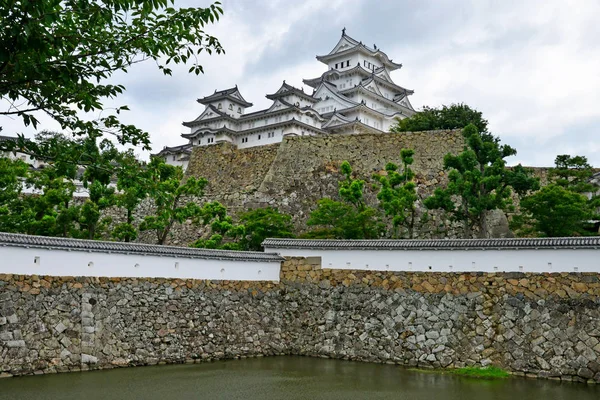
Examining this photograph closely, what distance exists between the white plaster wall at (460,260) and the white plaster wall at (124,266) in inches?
45.2

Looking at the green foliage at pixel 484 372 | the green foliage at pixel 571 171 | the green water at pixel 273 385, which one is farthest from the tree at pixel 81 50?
the green foliage at pixel 571 171

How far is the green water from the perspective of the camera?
26.8 ft

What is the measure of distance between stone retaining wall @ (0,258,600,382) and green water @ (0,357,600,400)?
1.62ft

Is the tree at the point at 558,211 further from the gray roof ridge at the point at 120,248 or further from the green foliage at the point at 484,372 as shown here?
the gray roof ridge at the point at 120,248

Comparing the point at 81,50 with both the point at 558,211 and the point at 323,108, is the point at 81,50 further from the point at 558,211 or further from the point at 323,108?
the point at 323,108

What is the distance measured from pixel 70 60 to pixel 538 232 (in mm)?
15985

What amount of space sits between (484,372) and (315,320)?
4.05m

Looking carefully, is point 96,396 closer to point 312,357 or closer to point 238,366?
point 238,366

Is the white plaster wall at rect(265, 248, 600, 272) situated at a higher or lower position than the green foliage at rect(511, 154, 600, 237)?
lower

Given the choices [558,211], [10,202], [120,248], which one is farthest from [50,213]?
[558,211]

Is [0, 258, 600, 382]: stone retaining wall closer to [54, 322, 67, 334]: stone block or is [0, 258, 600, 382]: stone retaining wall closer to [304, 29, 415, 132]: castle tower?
[54, 322, 67, 334]: stone block

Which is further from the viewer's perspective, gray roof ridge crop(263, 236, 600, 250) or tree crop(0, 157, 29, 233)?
tree crop(0, 157, 29, 233)

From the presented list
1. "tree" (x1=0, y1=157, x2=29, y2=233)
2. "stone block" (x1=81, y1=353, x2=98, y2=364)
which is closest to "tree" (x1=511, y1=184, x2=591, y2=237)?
"stone block" (x1=81, y1=353, x2=98, y2=364)

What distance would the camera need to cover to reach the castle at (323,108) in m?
30.3
